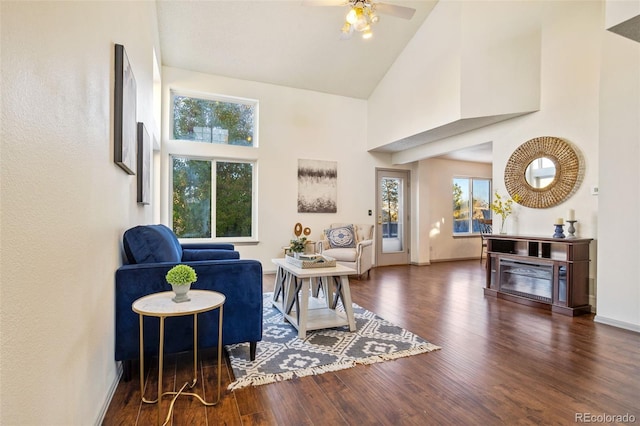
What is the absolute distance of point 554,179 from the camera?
4.01 metres

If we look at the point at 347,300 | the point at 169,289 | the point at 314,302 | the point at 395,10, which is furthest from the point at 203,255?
the point at 395,10

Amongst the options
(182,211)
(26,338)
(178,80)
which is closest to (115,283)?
(26,338)

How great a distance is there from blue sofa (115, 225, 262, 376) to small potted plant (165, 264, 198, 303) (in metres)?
0.31

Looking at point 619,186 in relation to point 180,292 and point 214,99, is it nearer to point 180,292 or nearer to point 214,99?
point 180,292

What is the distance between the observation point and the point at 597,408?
5.84ft

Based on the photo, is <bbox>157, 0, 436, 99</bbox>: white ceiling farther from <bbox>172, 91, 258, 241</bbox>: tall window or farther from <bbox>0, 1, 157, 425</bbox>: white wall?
<bbox>0, 1, 157, 425</bbox>: white wall

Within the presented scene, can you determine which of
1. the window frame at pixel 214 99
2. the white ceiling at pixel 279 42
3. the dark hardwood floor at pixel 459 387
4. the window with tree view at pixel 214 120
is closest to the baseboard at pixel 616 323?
the dark hardwood floor at pixel 459 387

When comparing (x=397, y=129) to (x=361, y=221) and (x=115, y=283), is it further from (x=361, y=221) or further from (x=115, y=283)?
(x=115, y=283)

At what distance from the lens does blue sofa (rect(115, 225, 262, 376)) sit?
6.48 ft

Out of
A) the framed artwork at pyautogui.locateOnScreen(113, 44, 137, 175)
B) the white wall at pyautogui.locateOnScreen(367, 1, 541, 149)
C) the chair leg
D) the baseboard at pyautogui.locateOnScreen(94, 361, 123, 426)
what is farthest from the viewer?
the white wall at pyautogui.locateOnScreen(367, 1, 541, 149)

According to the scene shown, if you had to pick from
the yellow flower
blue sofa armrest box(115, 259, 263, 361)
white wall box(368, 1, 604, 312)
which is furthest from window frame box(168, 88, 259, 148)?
the yellow flower

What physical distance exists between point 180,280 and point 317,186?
455cm

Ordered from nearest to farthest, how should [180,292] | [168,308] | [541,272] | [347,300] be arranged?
[168,308] → [180,292] → [347,300] → [541,272]

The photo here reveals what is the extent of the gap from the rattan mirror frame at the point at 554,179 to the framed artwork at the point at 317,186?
294 centimetres
